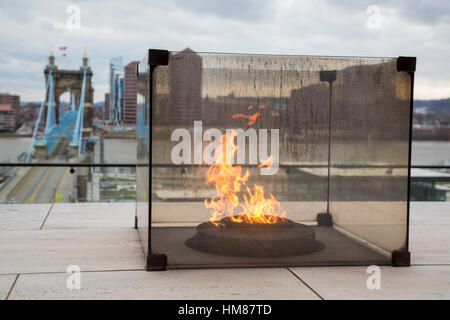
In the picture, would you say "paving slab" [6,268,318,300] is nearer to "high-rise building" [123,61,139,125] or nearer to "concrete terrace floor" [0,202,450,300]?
"concrete terrace floor" [0,202,450,300]

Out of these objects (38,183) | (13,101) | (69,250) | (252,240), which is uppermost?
(13,101)

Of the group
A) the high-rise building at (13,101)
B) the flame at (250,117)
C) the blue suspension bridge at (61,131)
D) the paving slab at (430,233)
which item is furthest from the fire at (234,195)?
the blue suspension bridge at (61,131)

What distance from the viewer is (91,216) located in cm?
402

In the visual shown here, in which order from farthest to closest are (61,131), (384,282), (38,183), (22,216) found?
(38,183), (61,131), (22,216), (384,282)

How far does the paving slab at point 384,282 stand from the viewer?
2.06 meters

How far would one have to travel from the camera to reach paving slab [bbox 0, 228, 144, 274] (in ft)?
8.17

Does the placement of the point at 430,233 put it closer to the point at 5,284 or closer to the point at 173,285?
the point at 173,285

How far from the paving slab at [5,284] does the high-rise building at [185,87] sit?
1.13 metres

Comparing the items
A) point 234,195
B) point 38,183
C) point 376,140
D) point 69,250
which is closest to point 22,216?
point 69,250

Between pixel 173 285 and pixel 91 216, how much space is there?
2094 mm

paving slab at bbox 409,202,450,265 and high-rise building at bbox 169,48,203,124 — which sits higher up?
high-rise building at bbox 169,48,203,124

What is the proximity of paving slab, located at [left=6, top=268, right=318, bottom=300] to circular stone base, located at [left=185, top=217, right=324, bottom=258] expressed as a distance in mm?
156

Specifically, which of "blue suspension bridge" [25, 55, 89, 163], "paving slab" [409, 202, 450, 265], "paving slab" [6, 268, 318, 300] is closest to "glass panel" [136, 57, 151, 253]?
"paving slab" [6, 268, 318, 300]
